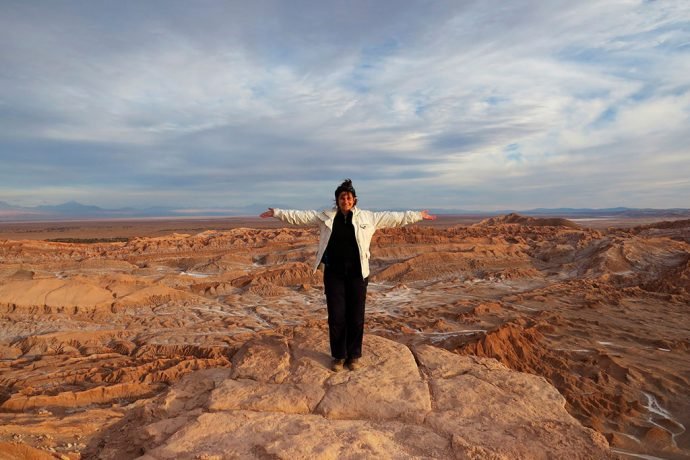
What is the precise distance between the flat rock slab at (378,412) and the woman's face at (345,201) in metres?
1.47

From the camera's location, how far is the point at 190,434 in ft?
9.98

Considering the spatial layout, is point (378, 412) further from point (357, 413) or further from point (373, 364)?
point (373, 364)

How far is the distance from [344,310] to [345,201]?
103 cm

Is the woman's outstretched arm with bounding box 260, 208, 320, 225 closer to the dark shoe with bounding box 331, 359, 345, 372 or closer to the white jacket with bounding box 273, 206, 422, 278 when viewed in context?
→ the white jacket with bounding box 273, 206, 422, 278

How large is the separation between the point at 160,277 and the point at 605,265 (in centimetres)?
1403

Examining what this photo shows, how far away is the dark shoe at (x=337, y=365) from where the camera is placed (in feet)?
12.8

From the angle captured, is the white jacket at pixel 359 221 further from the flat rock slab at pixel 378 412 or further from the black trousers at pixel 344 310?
the flat rock slab at pixel 378 412

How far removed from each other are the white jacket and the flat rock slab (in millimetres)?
977

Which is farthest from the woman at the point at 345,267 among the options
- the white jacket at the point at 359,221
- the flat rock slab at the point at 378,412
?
the flat rock slab at the point at 378,412

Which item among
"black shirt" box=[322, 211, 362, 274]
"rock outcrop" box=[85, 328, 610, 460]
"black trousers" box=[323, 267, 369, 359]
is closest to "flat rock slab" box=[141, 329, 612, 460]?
"rock outcrop" box=[85, 328, 610, 460]

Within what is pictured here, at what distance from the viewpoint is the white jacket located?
3896mm

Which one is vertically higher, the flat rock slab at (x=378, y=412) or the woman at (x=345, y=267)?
the woman at (x=345, y=267)

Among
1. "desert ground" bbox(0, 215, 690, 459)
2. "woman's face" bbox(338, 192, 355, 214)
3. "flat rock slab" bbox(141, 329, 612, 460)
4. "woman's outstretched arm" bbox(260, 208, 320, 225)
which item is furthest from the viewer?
"woman's outstretched arm" bbox(260, 208, 320, 225)

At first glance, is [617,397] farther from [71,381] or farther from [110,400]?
[71,381]
